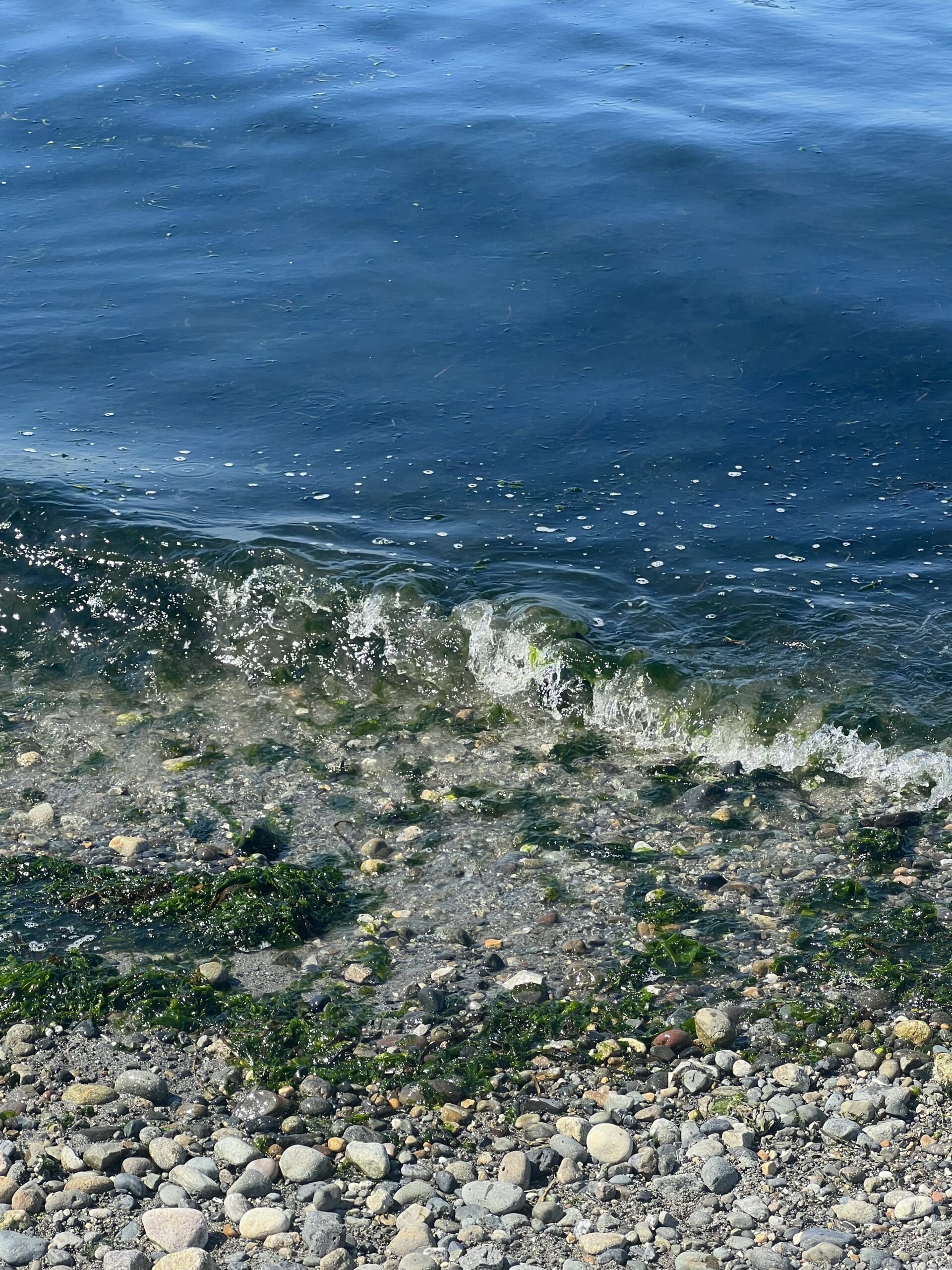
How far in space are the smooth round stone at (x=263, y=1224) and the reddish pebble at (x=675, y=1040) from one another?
1834mm

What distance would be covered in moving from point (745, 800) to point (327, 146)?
13188 mm

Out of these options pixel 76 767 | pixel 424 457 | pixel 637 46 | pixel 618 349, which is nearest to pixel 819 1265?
pixel 76 767

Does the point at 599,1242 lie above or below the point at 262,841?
below

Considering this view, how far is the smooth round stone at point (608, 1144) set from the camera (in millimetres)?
5020

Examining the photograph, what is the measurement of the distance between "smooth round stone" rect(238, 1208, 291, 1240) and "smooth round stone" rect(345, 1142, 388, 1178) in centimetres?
37

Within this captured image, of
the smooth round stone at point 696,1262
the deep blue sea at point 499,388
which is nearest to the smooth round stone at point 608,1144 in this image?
the smooth round stone at point 696,1262

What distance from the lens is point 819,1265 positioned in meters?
4.47

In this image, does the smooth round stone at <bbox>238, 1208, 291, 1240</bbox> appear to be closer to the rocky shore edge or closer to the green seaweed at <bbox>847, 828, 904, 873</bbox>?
the rocky shore edge

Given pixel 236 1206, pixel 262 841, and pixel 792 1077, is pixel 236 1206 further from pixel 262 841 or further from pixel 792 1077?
pixel 262 841

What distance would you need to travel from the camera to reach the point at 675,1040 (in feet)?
18.4

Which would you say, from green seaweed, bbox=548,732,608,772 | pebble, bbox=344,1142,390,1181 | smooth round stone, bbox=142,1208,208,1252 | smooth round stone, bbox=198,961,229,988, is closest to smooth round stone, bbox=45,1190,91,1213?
smooth round stone, bbox=142,1208,208,1252

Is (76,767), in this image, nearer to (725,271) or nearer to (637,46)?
(725,271)

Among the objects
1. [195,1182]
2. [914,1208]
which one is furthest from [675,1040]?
[195,1182]

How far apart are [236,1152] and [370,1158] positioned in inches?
21.8
